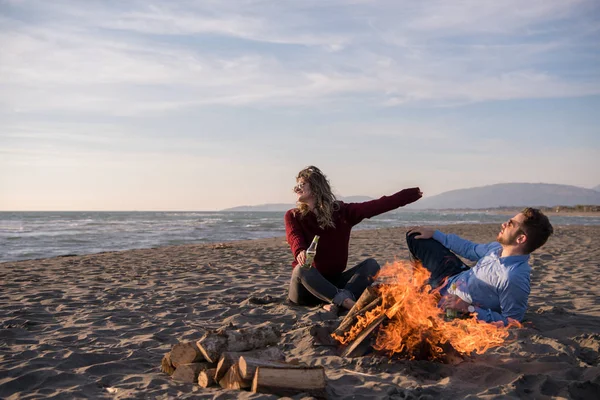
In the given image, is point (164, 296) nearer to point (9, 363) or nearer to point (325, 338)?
point (9, 363)

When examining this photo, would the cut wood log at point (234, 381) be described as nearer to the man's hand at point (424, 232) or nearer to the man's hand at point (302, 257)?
the man's hand at point (302, 257)

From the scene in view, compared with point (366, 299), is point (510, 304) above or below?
below

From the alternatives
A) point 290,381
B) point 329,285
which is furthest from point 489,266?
point 290,381

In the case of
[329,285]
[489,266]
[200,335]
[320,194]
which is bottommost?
[200,335]

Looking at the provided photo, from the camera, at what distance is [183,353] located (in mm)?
3795

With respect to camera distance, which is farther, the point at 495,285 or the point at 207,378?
the point at 495,285

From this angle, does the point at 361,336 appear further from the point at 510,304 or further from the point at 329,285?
the point at 510,304

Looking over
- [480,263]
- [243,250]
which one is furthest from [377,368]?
[243,250]

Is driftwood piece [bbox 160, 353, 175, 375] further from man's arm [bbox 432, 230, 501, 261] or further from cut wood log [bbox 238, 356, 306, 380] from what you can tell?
man's arm [bbox 432, 230, 501, 261]

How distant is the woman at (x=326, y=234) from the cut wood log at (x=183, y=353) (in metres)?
2.04

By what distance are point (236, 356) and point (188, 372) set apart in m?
0.41

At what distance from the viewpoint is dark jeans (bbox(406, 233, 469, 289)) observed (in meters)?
5.43

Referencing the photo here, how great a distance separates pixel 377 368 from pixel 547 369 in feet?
4.58

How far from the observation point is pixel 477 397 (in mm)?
3264
